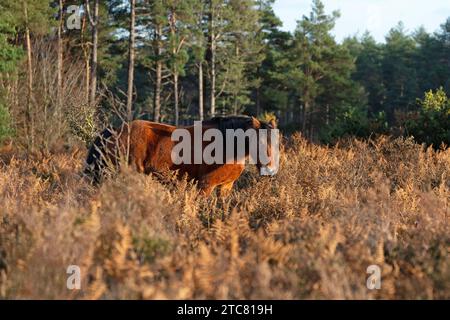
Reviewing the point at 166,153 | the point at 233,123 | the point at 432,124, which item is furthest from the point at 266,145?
the point at 432,124

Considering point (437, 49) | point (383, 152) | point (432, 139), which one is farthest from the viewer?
point (437, 49)

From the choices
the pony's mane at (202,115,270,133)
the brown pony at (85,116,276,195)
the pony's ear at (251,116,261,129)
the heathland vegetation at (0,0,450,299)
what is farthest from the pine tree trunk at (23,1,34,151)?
the pony's ear at (251,116,261,129)

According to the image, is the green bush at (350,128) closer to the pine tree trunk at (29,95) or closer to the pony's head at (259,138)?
the pony's head at (259,138)

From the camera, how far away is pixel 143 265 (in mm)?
3660

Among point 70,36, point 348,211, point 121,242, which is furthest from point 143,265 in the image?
point 70,36

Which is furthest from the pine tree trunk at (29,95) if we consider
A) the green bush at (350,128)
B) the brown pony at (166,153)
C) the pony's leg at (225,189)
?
the pony's leg at (225,189)

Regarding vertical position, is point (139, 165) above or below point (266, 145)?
below

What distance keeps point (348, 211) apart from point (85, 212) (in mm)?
2563

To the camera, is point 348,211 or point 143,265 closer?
point 143,265

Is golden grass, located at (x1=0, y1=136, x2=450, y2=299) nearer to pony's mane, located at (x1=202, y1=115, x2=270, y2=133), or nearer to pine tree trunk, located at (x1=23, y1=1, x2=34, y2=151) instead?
pony's mane, located at (x1=202, y1=115, x2=270, y2=133)

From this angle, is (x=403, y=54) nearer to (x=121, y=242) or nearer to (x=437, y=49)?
(x=437, y=49)

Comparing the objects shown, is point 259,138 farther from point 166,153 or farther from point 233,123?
point 166,153

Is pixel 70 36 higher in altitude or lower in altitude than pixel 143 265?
higher
